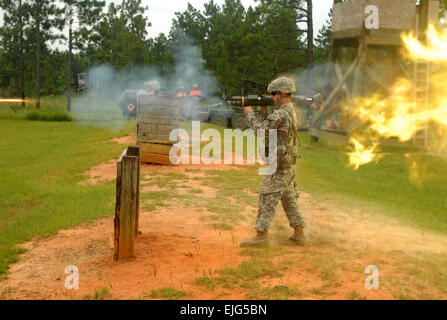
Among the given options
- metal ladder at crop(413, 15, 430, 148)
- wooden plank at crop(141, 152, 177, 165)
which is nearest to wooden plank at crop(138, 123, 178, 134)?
wooden plank at crop(141, 152, 177, 165)

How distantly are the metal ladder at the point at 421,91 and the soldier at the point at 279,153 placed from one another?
9066 millimetres

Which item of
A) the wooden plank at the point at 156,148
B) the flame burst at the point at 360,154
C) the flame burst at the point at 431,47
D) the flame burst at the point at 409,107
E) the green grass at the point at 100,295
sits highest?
the flame burst at the point at 431,47

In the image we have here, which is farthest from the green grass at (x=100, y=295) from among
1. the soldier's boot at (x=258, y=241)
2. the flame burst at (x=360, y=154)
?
the flame burst at (x=360, y=154)

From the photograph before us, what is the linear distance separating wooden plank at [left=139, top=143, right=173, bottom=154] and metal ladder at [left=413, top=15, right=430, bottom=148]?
24.4 ft

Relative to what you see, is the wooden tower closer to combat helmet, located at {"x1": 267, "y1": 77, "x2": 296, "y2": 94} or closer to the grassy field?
the grassy field

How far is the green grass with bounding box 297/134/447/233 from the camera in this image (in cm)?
879

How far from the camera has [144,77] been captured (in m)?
53.4

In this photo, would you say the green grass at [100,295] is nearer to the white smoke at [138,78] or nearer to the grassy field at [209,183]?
the grassy field at [209,183]

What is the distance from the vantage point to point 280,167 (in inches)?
228

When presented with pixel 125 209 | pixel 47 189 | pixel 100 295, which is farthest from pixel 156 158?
pixel 100 295

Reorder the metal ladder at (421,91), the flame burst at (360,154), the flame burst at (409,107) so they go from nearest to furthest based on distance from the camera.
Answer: the metal ladder at (421,91) < the flame burst at (409,107) < the flame burst at (360,154)

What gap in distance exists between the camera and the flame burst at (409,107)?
45.3ft
